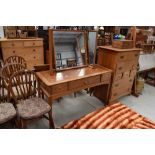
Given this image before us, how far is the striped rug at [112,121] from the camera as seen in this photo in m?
2.09

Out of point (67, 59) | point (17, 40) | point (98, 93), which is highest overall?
point (17, 40)

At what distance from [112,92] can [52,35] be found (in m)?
1.43

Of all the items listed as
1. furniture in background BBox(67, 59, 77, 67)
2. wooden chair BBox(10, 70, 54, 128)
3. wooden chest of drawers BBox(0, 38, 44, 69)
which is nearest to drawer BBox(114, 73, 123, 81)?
furniture in background BBox(67, 59, 77, 67)

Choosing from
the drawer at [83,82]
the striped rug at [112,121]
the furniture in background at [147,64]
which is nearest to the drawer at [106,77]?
the drawer at [83,82]

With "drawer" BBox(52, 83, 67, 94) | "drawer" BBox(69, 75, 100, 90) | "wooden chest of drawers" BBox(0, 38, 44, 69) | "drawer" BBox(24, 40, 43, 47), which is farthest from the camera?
"drawer" BBox(24, 40, 43, 47)

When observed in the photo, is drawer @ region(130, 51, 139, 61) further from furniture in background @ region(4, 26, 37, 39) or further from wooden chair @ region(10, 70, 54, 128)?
furniture in background @ region(4, 26, 37, 39)

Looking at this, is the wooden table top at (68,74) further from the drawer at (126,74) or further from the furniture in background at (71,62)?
the drawer at (126,74)

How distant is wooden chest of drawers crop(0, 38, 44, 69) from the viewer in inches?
136

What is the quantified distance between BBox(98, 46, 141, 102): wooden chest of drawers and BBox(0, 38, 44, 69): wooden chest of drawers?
6.38ft

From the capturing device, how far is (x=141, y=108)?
8.82ft

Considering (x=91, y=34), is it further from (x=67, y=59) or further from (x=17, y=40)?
(x=17, y=40)

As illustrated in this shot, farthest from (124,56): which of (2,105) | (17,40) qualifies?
(17,40)

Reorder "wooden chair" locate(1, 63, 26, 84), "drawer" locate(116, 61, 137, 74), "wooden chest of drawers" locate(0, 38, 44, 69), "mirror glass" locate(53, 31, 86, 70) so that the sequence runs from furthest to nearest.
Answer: "wooden chest of drawers" locate(0, 38, 44, 69) < "drawer" locate(116, 61, 137, 74) < "wooden chair" locate(1, 63, 26, 84) < "mirror glass" locate(53, 31, 86, 70)

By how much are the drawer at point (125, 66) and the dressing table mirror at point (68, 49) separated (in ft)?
1.84
